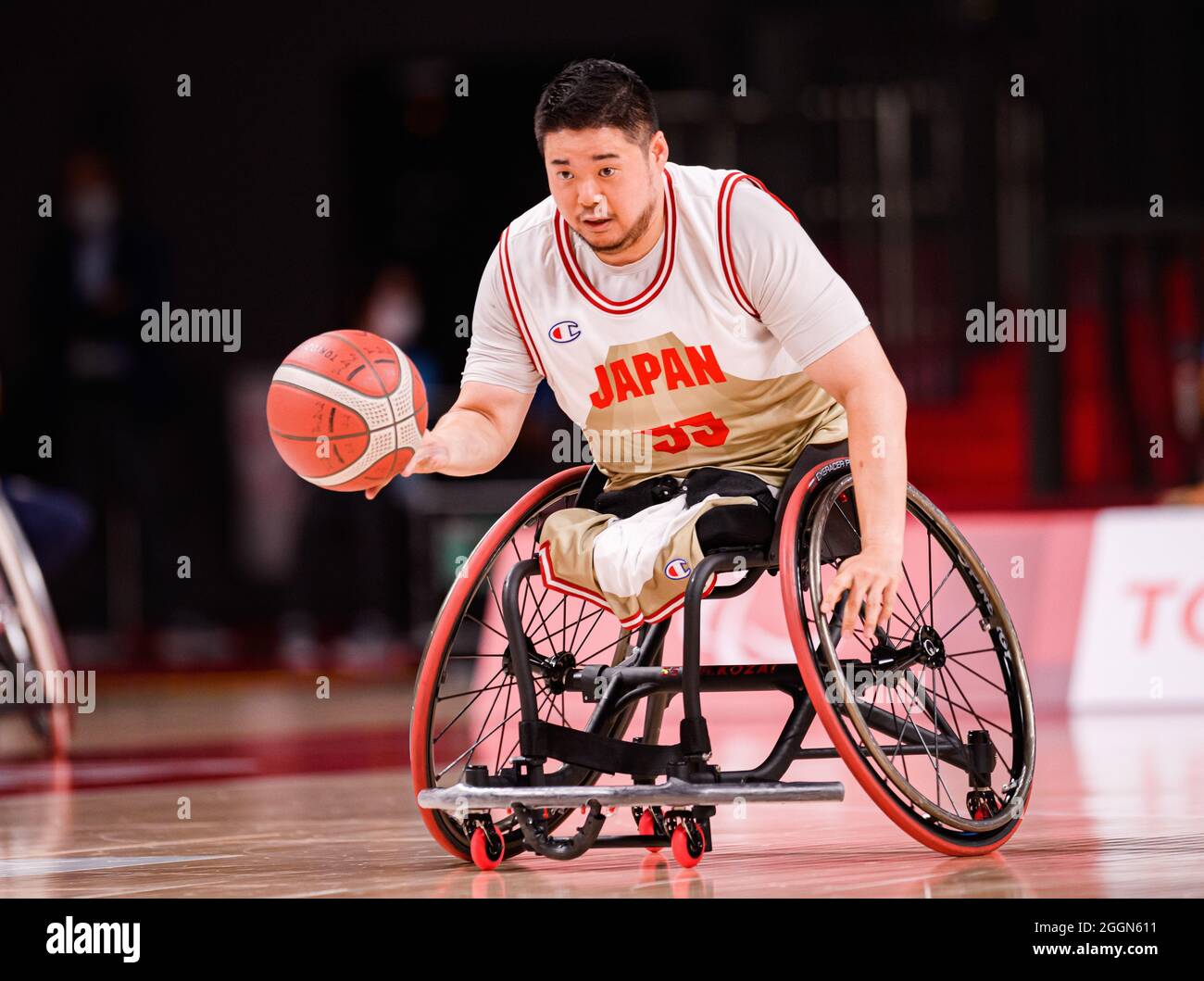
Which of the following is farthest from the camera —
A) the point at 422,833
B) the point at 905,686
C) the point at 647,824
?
the point at 422,833

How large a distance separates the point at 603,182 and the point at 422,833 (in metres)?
1.55

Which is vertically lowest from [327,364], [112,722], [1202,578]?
[112,722]

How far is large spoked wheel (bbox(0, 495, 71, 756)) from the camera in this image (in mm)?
5953

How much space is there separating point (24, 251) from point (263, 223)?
1432 millimetres

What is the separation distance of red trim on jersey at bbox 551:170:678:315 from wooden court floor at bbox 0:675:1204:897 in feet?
3.53

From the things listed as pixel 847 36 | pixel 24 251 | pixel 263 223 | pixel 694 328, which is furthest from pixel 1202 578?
pixel 24 251

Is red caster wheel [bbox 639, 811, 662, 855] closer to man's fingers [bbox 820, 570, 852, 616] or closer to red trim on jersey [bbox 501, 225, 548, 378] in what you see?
man's fingers [bbox 820, 570, 852, 616]

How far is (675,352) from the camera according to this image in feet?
12.0

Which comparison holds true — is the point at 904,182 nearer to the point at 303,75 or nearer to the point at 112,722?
the point at 303,75

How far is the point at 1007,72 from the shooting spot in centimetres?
993
